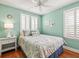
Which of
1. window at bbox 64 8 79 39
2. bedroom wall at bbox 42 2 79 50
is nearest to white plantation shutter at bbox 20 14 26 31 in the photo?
bedroom wall at bbox 42 2 79 50

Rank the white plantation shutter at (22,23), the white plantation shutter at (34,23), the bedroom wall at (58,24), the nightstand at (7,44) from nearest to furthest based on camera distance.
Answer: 1. the nightstand at (7,44)
2. the bedroom wall at (58,24)
3. the white plantation shutter at (22,23)
4. the white plantation shutter at (34,23)

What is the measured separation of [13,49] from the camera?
3.39m

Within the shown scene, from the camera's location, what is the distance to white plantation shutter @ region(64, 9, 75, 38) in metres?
3.14

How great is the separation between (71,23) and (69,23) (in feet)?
0.36

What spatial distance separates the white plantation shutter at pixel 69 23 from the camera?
3.14m

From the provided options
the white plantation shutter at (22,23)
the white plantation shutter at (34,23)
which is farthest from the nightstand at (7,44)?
the white plantation shutter at (34,23)

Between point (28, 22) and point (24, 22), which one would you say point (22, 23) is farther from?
point (28, 22)

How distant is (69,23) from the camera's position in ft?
10.7

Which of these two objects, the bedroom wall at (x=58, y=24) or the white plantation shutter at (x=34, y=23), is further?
the white plantation shutter at (x=34, y=23)

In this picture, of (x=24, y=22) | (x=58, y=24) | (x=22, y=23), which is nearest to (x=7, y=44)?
(x=22, y=23)

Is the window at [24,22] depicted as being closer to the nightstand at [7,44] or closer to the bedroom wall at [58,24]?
the nightstand at [7,44]

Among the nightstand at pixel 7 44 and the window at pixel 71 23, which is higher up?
the window at pixel 71 23

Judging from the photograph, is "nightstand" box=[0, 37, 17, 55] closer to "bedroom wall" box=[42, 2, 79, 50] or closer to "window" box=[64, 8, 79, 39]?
"bedroom wall" box=[42, 2, 79, 50]

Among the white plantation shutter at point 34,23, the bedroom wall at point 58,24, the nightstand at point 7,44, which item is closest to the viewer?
the nightstand at point 7,44
